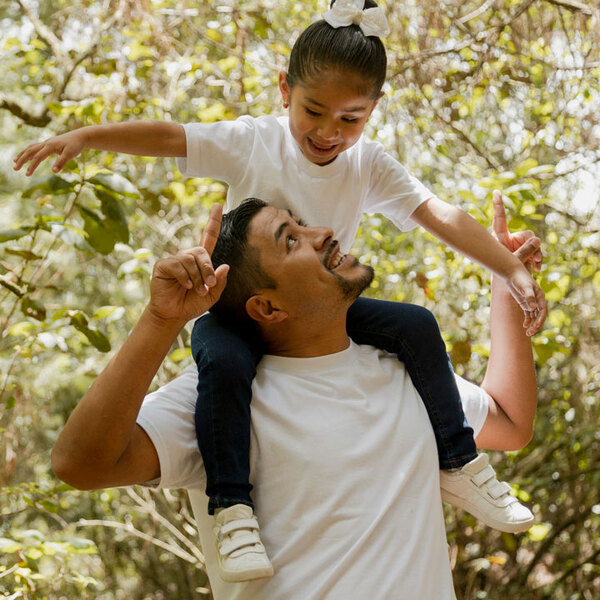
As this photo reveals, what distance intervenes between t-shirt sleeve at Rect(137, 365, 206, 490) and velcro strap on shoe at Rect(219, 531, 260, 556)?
0.16 metres

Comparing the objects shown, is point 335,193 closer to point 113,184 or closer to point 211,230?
point 211,230

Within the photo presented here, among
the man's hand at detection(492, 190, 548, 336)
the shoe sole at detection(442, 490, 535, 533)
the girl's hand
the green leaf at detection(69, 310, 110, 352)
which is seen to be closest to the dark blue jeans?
the shoe sole at detection(442, 490, 535, 533)

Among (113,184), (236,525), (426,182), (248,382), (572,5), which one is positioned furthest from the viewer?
(426,182)

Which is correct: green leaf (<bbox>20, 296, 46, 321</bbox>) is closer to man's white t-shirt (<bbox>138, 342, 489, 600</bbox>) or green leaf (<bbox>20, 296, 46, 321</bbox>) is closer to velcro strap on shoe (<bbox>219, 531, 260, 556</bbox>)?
man's white t-shirt (<bbox>138, 342, 489, 600</bbox>)

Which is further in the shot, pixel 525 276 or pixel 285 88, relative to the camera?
pixel 285 88

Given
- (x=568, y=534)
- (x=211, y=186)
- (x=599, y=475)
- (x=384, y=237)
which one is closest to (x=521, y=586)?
(x=568, y=534)

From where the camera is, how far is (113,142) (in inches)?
62.6

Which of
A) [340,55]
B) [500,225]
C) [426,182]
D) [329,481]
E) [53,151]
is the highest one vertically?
[340,55]

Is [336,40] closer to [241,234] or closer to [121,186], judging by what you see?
[241,234]

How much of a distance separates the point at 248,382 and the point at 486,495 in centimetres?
58

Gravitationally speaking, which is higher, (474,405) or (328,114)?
(328,114)

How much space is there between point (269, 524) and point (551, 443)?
2.75 metres

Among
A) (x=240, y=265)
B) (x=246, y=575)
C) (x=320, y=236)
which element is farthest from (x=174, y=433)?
(x=320, y=236)

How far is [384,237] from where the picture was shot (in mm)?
3621
